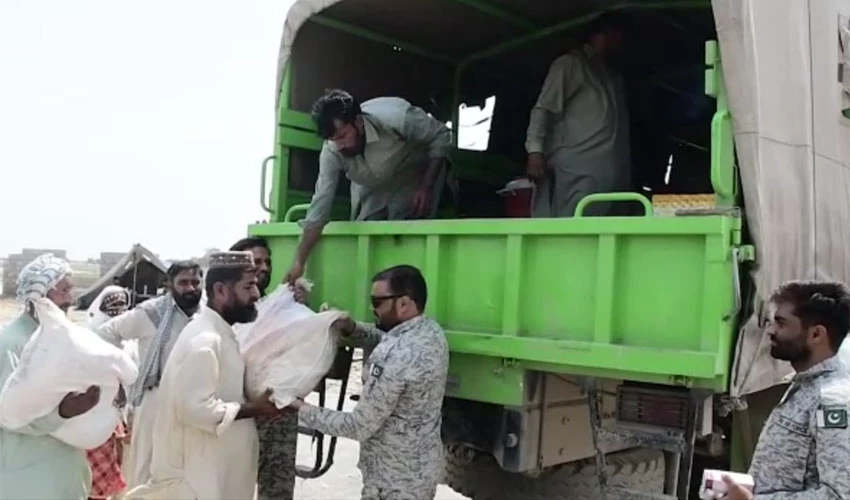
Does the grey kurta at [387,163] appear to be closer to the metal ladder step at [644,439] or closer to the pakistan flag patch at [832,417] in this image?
the metal ladder step at [644,439]

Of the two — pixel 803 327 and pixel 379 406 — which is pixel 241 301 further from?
pixel 803 327

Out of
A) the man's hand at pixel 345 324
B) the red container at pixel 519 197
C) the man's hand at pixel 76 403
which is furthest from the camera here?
the red container at pixel 519 197

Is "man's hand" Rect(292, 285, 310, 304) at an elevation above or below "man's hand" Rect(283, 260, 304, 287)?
below

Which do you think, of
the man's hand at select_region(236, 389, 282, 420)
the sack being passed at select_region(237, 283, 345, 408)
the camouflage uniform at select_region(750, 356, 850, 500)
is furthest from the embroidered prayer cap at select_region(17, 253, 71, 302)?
the camouflage uniform at select_region(750, 356, 850, 500)

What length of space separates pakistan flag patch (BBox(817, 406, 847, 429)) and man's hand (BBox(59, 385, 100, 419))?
214 cm

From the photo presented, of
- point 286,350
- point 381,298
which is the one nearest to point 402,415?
point 381,298

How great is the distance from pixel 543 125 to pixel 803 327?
75.7 inches

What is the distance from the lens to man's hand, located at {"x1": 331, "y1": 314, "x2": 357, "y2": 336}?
3.12m

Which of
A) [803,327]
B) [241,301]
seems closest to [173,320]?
[241,301]

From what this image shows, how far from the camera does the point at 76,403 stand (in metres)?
2.71

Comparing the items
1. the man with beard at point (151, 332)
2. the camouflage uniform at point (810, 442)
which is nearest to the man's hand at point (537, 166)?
the man with beard at point (151, 332)

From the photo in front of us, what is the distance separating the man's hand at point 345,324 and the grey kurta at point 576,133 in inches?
43.8

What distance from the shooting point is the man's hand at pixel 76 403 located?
271 cm

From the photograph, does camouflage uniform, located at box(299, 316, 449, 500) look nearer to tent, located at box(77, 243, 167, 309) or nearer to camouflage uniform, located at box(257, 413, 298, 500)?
camouflage uniform, located at box(257, 413, 298, 500)
